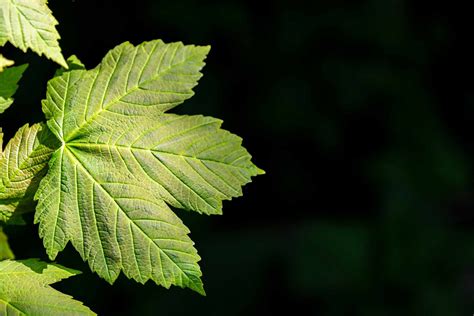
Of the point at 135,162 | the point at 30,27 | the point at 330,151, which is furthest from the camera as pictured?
the point at 330,151

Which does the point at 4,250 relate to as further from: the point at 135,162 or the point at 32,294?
the point at 135,162

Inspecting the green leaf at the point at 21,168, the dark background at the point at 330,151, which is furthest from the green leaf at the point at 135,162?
the dark background at the point at 330,151

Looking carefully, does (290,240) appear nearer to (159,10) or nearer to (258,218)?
(258,218)

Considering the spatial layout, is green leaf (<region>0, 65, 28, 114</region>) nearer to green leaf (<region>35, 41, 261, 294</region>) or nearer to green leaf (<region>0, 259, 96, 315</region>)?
green leaf (<region>35, 41, 261, 294</region>)

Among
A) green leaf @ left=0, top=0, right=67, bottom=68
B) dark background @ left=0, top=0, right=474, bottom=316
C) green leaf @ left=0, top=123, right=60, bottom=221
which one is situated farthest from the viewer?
dark background @ left=0, top=0, right=474, bottom=316

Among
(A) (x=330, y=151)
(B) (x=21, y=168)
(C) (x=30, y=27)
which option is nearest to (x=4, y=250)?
(B) (x=21, y=168)

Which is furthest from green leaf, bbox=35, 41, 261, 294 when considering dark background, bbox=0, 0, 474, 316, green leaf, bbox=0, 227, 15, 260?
dark background, bbox=0, 0, 474, 316
